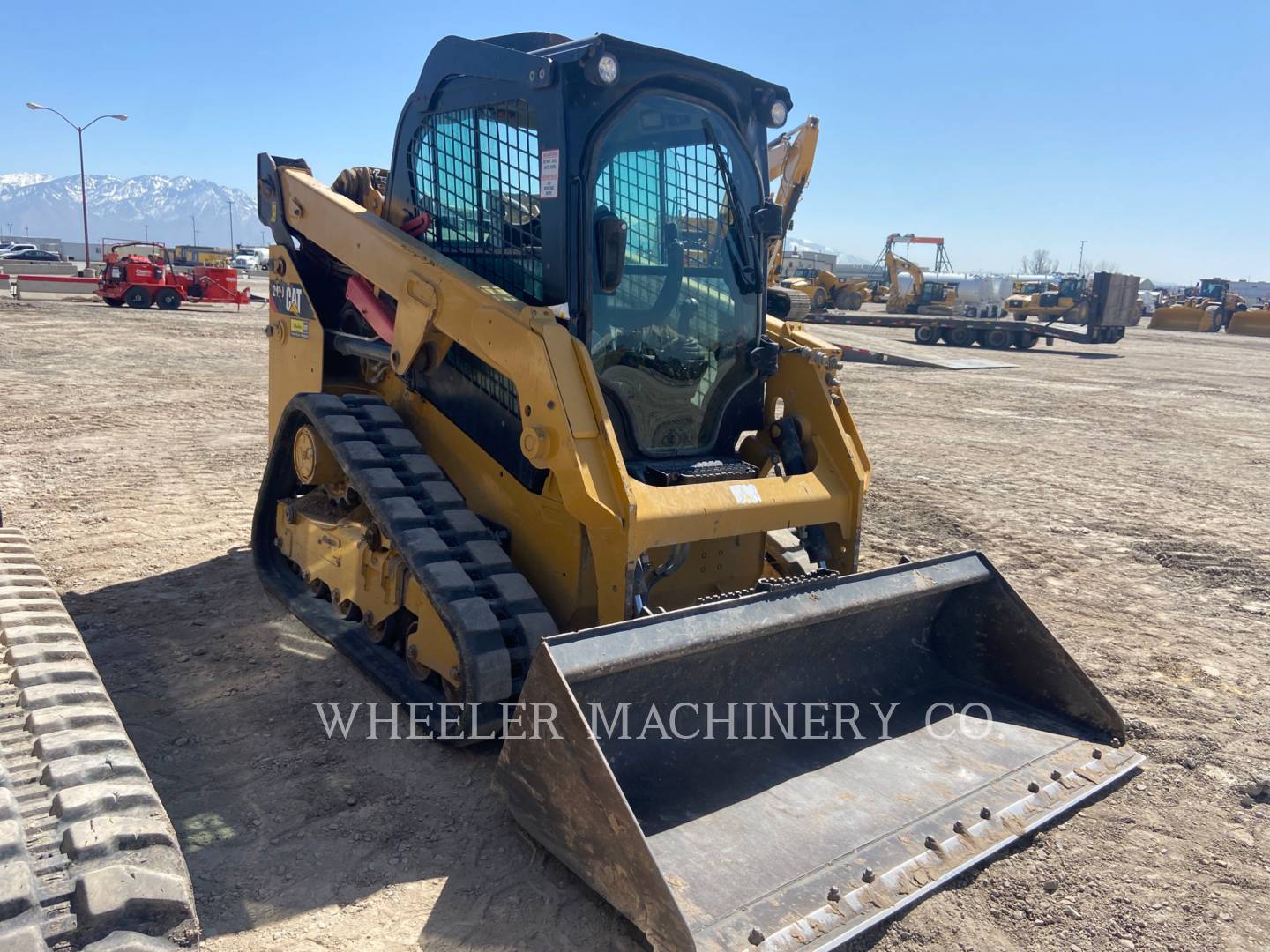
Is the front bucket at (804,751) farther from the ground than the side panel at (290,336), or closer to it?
closer to it

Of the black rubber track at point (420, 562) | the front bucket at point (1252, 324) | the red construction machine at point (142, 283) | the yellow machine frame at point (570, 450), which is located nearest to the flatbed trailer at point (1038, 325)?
the front bucket at point (1252, 324)

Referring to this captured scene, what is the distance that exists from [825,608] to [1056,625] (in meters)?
2.47

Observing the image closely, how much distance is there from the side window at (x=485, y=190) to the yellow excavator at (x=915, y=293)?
32958mm

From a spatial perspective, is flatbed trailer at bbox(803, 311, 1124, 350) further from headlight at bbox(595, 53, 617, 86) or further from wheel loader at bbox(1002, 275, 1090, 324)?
headlight at bbox(595, 53, 617, 86)

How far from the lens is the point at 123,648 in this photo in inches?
172

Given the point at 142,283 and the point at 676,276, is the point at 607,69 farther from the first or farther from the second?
the point at 142,283

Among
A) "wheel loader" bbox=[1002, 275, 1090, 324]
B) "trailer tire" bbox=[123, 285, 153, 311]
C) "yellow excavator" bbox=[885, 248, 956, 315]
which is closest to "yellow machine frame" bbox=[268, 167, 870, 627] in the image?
"trailer tire" bbox=[123, 285, 153, 311]

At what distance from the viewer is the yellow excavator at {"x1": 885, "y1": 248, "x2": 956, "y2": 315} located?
35625mm

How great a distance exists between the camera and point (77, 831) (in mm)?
2256

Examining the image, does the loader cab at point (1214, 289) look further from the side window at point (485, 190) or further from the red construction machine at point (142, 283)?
the side window at point (485, 190)

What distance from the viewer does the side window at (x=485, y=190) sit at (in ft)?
12.9

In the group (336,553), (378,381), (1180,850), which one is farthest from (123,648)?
(1180,850)

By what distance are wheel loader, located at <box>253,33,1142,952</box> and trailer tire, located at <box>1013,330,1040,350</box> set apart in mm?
24653

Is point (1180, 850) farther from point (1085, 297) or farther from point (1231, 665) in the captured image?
point (1085, 297)
